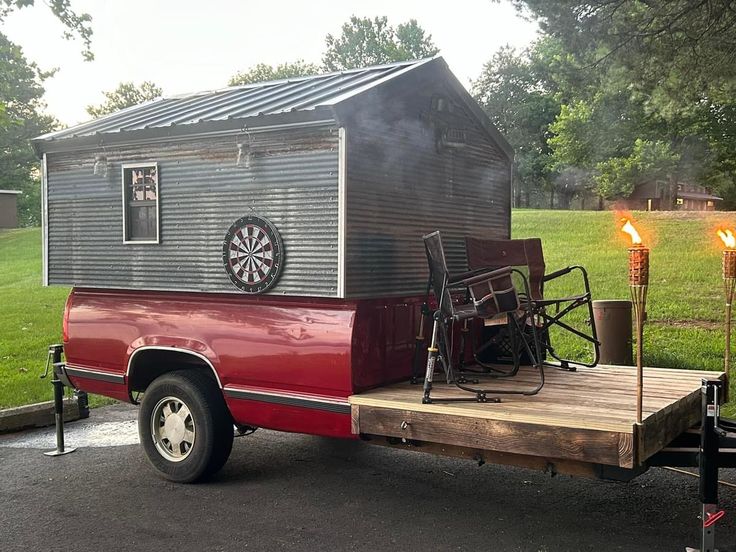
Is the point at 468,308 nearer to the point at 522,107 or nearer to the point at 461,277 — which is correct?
the point at 461,277

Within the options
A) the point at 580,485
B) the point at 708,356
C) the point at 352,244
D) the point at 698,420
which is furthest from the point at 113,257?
the point at 708,356

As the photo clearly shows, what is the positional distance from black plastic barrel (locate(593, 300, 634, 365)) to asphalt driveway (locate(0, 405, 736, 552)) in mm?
2966

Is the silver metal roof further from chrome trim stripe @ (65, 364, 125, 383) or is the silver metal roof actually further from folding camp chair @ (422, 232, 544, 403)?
chrome trim stripe @ (65, 364, 125, 383)

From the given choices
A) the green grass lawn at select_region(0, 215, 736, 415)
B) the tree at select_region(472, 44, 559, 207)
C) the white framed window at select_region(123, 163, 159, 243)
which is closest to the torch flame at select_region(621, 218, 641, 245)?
the white framed window at select_region(123, 163, 159, 243)

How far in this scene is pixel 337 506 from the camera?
4.87 metres

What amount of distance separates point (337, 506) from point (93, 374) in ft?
7.39

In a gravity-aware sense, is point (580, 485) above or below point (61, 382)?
below

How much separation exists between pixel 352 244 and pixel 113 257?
7.24 ft

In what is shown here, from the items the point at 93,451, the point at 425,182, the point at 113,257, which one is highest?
the point at 425,182

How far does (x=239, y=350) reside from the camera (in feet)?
16.4

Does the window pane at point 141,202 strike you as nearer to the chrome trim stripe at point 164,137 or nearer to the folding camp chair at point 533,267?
the chrome trim stripe at point 164,137

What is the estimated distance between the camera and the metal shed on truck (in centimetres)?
472

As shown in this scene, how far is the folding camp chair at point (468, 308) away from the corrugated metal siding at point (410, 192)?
30 cm

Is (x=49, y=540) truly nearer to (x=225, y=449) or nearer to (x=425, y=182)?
(x=225, y=449)
